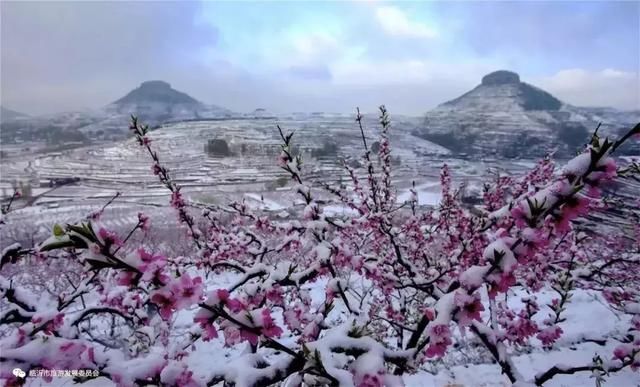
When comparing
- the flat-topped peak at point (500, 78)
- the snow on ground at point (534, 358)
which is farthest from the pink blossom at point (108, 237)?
the flat-topped peak at point (500, 78)

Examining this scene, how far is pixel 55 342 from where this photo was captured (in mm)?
1247

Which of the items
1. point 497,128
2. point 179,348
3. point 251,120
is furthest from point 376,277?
point 497,128

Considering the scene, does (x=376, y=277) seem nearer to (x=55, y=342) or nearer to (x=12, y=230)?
(x=55, y=342)

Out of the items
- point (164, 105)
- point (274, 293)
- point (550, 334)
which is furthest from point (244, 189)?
point (274, 293)

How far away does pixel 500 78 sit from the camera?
133 ft

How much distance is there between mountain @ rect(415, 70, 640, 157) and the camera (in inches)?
698

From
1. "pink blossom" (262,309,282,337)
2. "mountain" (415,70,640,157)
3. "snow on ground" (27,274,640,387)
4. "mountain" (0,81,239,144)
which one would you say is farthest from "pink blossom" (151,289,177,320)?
"mountain" (0,81,239,144)

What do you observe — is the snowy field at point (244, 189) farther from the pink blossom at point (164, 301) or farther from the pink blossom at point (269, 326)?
the pink blossom at point (164, 301)

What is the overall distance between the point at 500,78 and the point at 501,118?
1442 cm

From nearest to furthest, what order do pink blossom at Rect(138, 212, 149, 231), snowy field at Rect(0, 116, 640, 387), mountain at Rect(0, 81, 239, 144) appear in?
pink blossom at Rect(138, 212, 149, 231) < snowy field at Rect(0, 116, 640, 387) < mountain at Rect(0, 81, 239, 144)

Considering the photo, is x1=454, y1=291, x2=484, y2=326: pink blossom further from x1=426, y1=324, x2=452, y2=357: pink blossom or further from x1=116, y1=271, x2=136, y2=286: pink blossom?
x1=116, y1=271, x2=136, y2=286: pink blossom

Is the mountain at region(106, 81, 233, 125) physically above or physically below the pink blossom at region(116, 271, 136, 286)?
above

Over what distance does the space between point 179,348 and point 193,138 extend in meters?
29.4

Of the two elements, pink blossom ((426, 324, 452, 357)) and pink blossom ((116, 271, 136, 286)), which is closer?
pink blossom ((116, 271, 136, 286))
